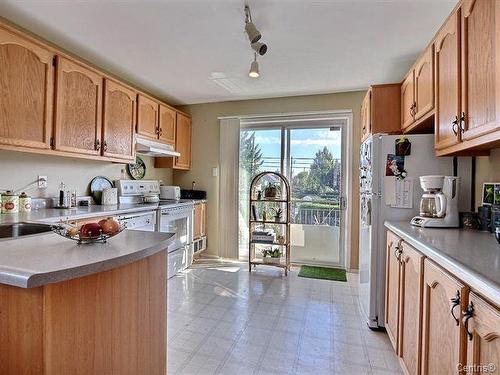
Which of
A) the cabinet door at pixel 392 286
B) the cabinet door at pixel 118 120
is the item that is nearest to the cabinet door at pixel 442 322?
the cabinet door at pixel 392 286

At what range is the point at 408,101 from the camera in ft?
Result: 7.38

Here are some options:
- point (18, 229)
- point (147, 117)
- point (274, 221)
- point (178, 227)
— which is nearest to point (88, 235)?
point (18, 229)

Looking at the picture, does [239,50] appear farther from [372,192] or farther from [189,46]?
[372,192]

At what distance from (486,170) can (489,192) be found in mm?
173

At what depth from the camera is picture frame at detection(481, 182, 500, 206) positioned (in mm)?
1661

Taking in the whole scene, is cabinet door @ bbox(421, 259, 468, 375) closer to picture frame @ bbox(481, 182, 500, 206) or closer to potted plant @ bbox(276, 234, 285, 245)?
picture frame @ bbox(481, 182, 500, 206)

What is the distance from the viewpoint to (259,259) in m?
3.76

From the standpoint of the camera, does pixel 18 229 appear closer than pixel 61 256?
No

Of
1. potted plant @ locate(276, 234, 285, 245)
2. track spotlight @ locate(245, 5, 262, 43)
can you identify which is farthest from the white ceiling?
potted plant @ locate(276, 234, 285, 245)

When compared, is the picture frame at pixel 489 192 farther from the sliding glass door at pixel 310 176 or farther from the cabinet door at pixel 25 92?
the cabinet door at pixel 25 92

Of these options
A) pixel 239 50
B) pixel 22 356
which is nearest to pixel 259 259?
pixel 239 50

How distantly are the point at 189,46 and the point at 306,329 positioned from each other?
2.59 m

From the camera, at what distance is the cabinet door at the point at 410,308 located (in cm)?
133

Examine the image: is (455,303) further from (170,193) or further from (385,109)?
(170,193)
